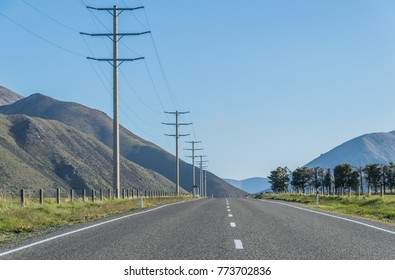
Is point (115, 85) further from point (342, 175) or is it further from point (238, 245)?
point (342, 175)

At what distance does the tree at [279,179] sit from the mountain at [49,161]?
3803 centimetres

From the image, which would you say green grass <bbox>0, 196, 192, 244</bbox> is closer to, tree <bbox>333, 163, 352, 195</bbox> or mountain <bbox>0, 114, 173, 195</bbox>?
mountain <bbox>0, 114, 173, 195</bbox>

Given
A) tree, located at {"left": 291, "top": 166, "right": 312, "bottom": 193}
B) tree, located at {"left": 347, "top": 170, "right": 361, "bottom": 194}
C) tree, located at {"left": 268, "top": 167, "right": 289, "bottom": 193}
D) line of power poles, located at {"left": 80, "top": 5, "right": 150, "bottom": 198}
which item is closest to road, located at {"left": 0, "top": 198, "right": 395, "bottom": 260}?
line of power poles, located at {"left": 80, "top": 5, "right": 150, "bottom": 198}

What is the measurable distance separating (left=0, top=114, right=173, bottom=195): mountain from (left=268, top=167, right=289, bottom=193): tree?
38.0m

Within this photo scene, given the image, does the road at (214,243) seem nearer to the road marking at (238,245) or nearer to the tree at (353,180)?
the road marking at (238,245)

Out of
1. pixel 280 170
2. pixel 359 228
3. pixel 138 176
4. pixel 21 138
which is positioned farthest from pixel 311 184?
pixel 359 228

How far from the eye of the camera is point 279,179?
18938cm

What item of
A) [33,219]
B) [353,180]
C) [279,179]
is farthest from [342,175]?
[33,219]

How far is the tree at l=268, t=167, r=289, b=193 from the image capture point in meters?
190

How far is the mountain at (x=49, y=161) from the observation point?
449ft

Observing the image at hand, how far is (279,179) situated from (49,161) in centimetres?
7129

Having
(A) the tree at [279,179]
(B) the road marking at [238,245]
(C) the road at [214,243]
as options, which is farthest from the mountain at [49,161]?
(B) the road marking at [238,245]
